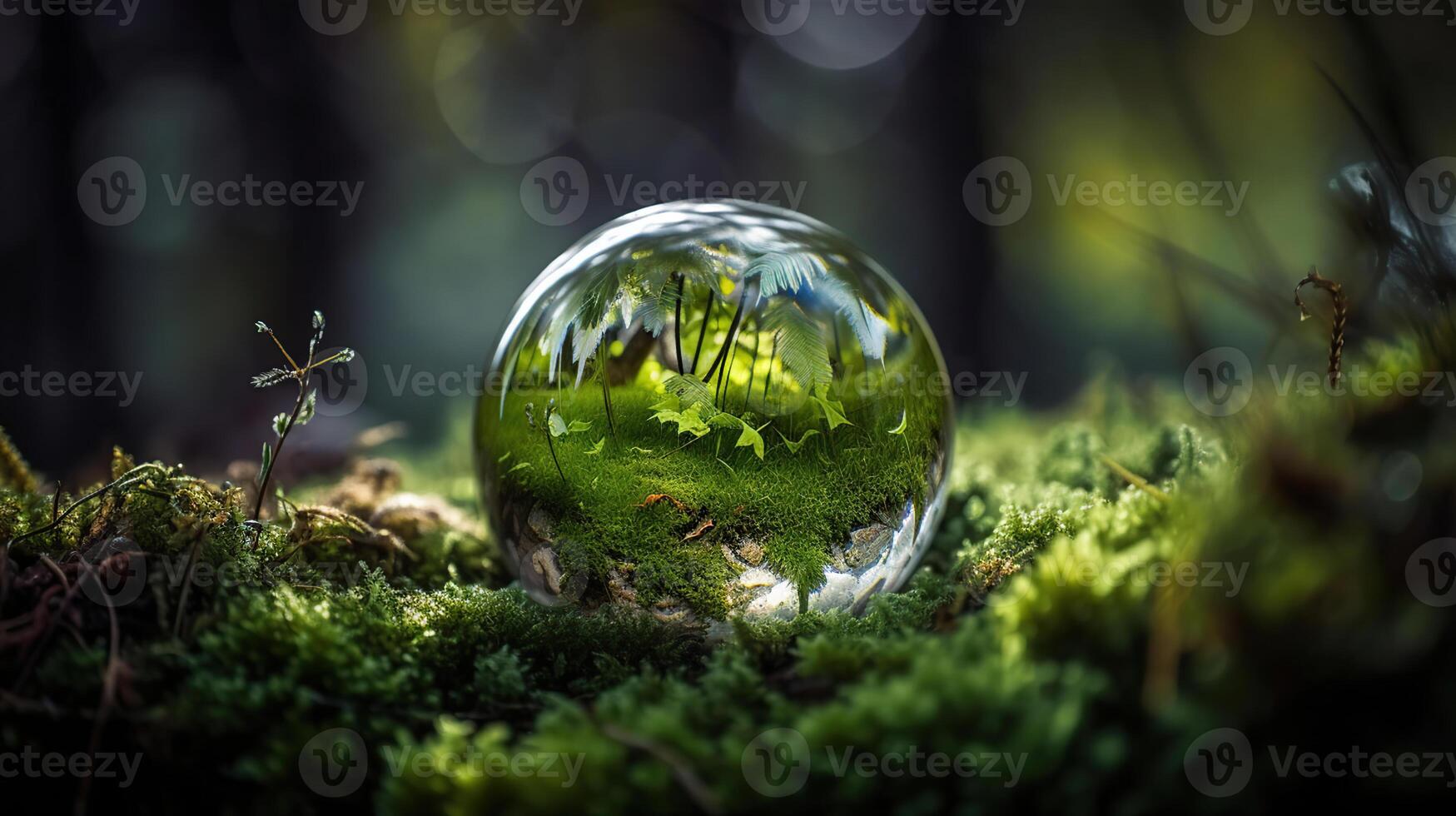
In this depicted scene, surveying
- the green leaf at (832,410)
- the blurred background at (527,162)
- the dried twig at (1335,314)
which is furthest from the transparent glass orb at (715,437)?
the blurred background at (527,162)

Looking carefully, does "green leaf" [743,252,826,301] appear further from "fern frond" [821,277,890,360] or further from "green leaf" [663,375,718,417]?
"green leaf" [663,375,718,417]

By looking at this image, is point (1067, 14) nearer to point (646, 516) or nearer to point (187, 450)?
point (646, 516)

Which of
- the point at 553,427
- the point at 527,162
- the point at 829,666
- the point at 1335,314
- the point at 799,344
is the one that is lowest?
the point at 829,666

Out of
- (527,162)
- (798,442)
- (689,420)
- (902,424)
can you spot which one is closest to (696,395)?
(689,420)

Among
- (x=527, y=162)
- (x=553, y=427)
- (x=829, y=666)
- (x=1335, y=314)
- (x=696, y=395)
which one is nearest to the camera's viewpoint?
(x=829, y=666)

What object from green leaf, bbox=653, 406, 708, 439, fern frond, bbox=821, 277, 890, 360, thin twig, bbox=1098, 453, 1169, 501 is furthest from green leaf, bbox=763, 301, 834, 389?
thin twig, bbox=1098, 453, 1169, 501

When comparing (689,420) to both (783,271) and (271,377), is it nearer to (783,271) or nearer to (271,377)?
(783,271)

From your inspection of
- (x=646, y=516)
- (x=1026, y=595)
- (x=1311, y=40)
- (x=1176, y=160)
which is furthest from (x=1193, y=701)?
(x=1176, y=160)
